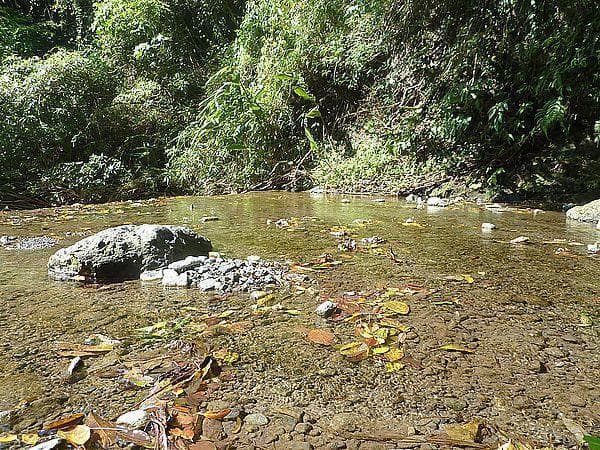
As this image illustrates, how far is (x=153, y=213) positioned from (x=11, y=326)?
2940 millimetres

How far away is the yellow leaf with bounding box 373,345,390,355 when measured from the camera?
123cm

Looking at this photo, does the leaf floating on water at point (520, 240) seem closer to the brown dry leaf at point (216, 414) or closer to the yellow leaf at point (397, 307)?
the yellow leaf at point (397, 307)

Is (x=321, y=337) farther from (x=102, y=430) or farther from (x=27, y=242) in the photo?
(x=27, y=242)

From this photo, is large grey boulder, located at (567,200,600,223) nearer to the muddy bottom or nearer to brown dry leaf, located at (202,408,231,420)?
the muddy bottom

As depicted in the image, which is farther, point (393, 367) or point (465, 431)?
point (393, 367)

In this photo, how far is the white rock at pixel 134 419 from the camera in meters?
0.90

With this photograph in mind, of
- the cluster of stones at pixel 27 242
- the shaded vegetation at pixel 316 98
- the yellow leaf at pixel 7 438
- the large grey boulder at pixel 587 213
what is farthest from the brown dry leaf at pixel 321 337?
the shaded vegetation at pixel 316 98

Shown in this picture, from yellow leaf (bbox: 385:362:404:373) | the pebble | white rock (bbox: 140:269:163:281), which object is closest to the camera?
the pebble

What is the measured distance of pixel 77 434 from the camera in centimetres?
86

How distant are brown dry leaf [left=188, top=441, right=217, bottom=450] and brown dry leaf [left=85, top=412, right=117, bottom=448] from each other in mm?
150

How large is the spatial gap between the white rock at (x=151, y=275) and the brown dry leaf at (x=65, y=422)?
1.03m

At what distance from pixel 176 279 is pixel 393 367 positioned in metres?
1.03

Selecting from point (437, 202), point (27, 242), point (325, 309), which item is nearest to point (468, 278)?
point (325, 309)

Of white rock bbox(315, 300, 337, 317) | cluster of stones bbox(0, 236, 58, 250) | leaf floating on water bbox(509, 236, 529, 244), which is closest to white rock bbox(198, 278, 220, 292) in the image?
white rock bbox(315, 300, 337, 317)
